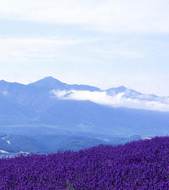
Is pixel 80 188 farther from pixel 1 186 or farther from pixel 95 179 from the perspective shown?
pixel 1 186

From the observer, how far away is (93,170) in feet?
30.0

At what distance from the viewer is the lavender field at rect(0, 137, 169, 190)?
318 inches

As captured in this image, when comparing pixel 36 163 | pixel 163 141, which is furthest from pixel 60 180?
pixel 163 141

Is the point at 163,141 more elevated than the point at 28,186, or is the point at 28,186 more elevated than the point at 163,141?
the point at 163,141

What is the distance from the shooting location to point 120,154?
10.8m

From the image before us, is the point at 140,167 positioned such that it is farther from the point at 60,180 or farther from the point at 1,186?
the point at 1,186

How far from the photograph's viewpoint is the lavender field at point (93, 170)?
26.5 feet

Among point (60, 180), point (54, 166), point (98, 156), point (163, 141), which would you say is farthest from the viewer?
point (163, 141)

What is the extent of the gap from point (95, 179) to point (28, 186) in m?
0.75

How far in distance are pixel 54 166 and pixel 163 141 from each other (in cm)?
Answer: 315

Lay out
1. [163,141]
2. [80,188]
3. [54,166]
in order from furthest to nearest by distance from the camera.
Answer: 1. [163,141]
2. [54,166]
3. [80,188]

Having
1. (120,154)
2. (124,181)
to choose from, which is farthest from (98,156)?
(124,181)

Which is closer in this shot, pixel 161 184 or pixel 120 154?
pixel 161 184

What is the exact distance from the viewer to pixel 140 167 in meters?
8.94
